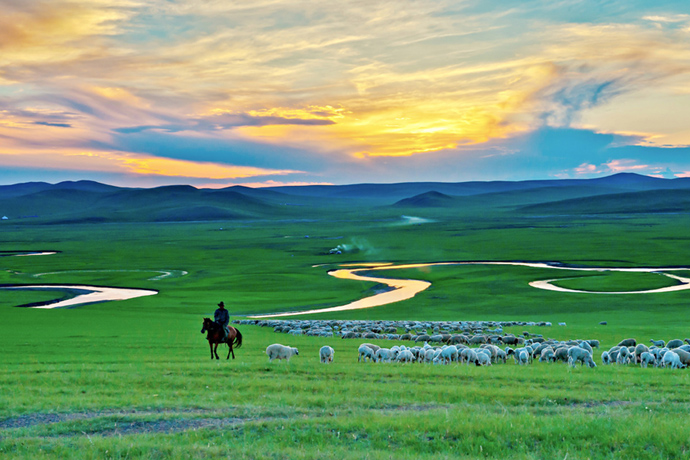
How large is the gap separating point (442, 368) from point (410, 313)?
96.8ft

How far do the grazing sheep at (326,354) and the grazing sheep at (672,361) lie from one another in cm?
1174

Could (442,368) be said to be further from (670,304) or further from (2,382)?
(670,304)

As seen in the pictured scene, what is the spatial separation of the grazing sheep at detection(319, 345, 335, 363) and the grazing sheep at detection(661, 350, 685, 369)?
1174cm

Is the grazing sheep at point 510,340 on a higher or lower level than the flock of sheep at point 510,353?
lower

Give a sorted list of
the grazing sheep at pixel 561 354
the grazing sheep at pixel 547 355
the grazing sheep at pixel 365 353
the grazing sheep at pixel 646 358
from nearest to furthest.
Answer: the grazing sheep at pixel 646 358 < the grazing sheep at pixel 365 353 < the grazing sheep at pixel 561 354 < the grazing sheep at pixel 547 355

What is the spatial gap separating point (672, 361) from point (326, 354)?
12136 millimetres

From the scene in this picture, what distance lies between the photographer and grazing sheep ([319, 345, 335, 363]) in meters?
21.4

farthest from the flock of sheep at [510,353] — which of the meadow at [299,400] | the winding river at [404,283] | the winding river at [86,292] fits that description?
the winding river at [86,292]

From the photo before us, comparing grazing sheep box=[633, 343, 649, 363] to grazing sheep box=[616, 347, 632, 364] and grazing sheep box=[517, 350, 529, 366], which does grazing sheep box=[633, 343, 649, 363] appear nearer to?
grazing sheep box=[616, 347, 632, 364]

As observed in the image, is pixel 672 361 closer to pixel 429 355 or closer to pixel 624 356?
pixel 624 356

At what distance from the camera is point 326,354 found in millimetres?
21453

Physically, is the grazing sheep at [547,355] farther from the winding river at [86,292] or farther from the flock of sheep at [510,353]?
the winding river at [86,292]

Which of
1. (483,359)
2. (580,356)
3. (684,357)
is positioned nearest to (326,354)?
(483,359)

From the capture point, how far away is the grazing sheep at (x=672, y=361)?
20141 millimetres
